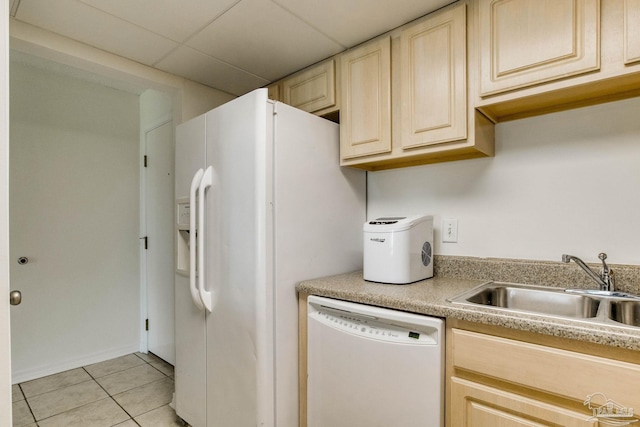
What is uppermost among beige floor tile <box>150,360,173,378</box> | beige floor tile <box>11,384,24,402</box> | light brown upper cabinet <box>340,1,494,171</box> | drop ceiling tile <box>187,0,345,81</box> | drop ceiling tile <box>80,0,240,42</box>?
drop ceiling tile <box>80,0,240,42</box>

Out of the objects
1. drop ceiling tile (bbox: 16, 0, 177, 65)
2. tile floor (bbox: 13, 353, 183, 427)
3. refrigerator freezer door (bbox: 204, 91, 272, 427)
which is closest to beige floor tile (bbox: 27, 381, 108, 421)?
tile floor (bbox: 13, 353, 183, 427)

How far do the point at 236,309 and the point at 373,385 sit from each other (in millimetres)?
692

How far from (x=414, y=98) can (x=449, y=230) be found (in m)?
0.72

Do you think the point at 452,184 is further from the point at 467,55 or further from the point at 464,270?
the point at 467,55

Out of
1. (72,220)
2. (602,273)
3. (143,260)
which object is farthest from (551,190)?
(72,220)

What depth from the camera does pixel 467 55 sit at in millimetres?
1438

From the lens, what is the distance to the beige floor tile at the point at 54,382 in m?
2.34

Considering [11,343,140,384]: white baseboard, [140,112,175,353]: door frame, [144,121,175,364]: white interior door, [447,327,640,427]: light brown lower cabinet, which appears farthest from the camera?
[140,112,175,353]: door frame

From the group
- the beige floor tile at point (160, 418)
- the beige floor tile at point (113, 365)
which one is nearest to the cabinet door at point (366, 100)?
the beige floor tile at point (160, 418)

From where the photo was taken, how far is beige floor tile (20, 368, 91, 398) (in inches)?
92.0

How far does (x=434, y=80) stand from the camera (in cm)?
152

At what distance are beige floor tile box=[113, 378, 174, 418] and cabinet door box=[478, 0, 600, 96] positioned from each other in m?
2.61

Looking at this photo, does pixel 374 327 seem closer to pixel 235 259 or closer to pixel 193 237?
pixel 235 259

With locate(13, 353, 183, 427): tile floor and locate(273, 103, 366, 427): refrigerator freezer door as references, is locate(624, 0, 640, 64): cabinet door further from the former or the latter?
locate(13, 353, 183, 427): tile floor
